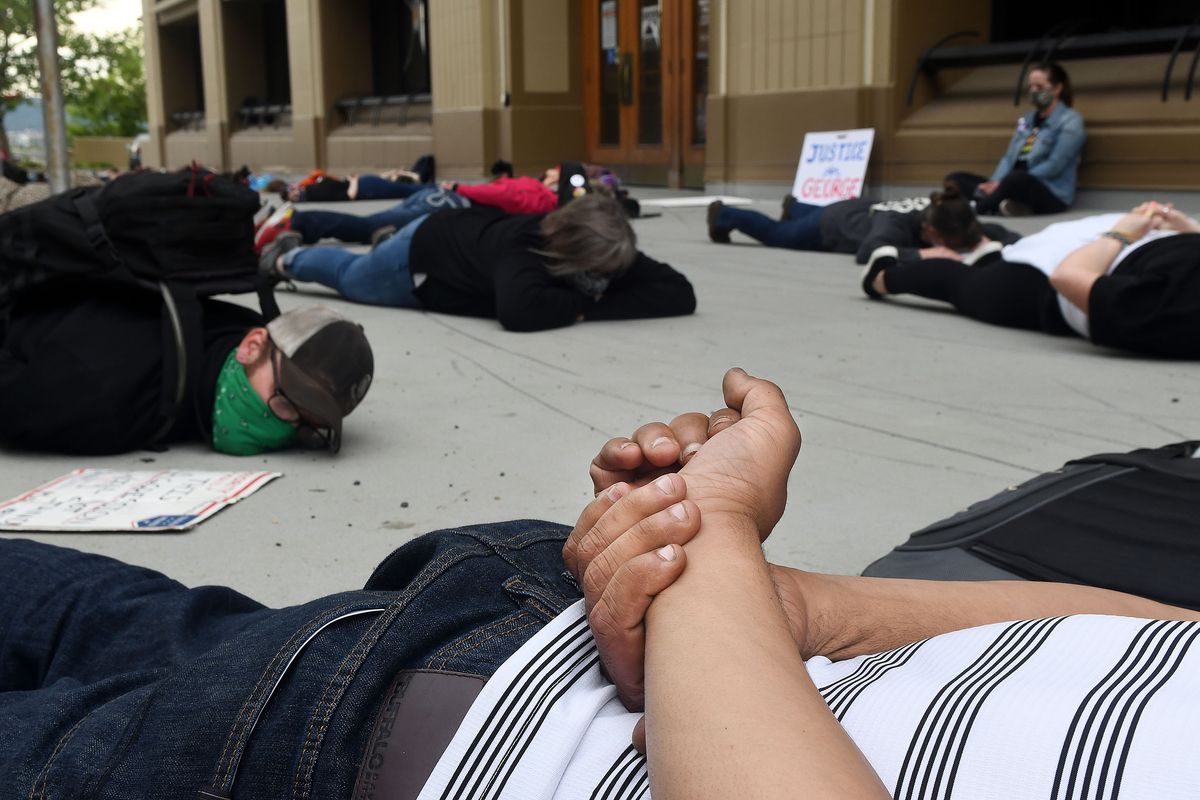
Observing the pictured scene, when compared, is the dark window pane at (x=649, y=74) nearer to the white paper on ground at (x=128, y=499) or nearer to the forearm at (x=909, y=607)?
the white paper on ground at (x=128, y=499)

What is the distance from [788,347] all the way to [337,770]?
3.99 metres

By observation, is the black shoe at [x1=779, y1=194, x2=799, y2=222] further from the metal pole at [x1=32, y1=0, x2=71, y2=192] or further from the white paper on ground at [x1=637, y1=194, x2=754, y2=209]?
the metal pole at [x1=32, y1=0, x2=71, y2=192]

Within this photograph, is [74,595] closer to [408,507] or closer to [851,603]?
[851,603]

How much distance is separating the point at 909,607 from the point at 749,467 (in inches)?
9.6

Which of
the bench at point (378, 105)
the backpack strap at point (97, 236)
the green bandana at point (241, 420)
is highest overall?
the bench at point (378, 105)

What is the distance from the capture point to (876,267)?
605cm

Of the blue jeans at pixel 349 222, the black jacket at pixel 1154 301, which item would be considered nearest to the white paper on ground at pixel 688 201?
the blue jeans at pixel 349 222

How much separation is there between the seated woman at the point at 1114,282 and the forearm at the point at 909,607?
10.5ft

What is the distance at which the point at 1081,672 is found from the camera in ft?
3.08

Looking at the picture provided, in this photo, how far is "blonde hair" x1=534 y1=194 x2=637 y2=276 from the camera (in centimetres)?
522

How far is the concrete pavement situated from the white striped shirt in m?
1.52

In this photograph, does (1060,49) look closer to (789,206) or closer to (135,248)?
(789,206)

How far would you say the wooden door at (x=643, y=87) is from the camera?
13211 millimetres

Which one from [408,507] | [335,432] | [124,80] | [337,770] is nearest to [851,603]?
[337,770]
